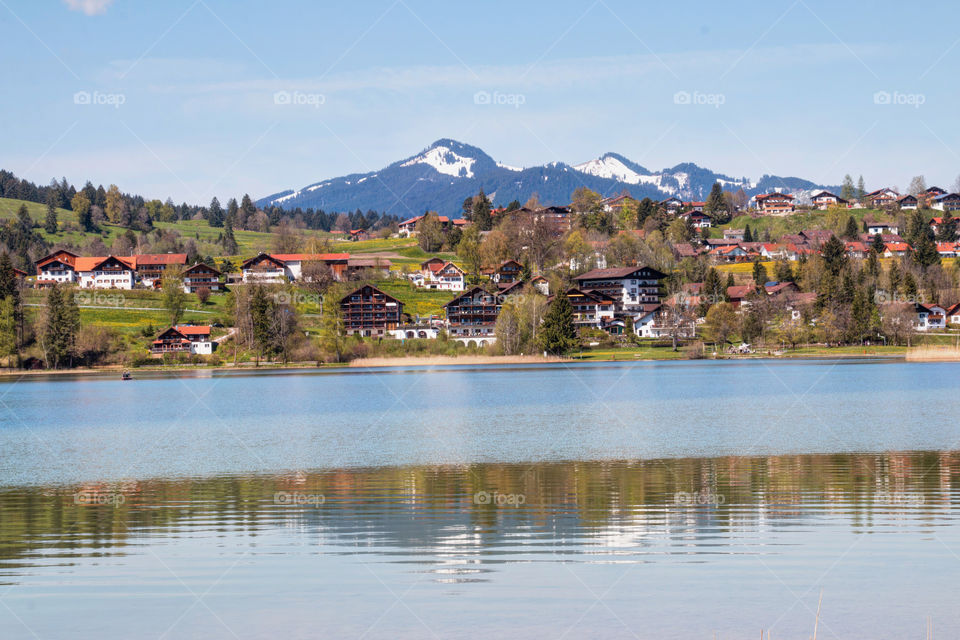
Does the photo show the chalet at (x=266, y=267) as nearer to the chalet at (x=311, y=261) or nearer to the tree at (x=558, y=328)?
the chalet at (x=311, y=261)

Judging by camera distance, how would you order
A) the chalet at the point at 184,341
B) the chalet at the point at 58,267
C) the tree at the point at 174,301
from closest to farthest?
the chalet at the point at 184,341 → the tree at the point at 174,301 → the chalet at the point at 58,267

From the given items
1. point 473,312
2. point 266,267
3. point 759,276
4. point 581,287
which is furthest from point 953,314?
point 266,267

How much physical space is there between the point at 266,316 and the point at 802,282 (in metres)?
90.7

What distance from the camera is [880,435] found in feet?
118

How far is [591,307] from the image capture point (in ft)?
473

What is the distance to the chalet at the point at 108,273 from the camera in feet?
557

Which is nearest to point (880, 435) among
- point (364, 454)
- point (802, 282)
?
point (364, 454)

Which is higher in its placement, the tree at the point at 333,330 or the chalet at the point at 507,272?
the chalet at the point at 507,272

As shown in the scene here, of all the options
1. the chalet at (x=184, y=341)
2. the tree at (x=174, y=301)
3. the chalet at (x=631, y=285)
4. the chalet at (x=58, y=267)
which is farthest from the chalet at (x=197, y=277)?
the chalet at (x=631, y=285)

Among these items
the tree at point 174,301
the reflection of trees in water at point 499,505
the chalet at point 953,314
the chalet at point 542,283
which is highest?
the chalet at point 542,283

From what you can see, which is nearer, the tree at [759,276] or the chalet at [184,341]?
the chalet at [184,341]

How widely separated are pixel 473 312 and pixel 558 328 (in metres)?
28.5

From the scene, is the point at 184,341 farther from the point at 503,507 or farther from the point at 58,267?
the point at 503,507

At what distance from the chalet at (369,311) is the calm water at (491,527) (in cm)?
9227
